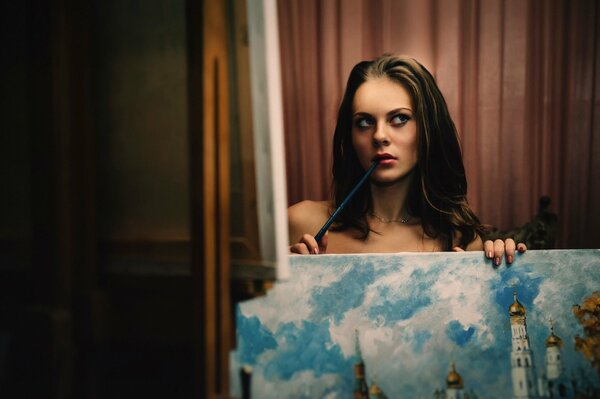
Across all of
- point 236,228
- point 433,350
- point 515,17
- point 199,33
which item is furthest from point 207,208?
point 515,17

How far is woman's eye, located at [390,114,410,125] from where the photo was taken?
1416 millimetres

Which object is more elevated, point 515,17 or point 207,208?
point 515,17

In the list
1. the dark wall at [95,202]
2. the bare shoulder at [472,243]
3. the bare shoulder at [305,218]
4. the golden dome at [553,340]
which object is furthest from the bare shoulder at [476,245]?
the dark wall at [95,202]

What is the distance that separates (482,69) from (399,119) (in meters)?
0.33

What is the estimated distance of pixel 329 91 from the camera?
1.55 meters

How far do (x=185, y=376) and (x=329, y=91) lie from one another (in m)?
0.88

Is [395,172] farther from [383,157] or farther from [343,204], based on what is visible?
[343,204]

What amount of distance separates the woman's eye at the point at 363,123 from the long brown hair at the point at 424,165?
0.12 feet

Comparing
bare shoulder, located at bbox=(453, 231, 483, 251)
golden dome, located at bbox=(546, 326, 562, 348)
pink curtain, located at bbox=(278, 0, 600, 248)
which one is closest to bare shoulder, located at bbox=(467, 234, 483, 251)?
bare shoulder, located at bbox=(453, 231, 483, 251)

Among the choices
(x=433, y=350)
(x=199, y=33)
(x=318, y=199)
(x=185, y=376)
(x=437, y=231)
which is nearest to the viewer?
(x=199, y=33)

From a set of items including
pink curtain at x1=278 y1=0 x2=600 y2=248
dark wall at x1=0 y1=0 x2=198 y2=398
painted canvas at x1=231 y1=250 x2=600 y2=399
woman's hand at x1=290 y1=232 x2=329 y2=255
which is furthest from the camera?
pink curtain at x1=278 y1=0 x2=600 y2=248

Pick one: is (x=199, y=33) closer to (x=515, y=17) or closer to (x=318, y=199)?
(x=318, y=199)

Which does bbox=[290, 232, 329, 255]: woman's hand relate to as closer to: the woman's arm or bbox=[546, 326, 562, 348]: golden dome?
the woman's arm

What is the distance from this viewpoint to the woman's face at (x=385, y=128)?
4.64 ft
